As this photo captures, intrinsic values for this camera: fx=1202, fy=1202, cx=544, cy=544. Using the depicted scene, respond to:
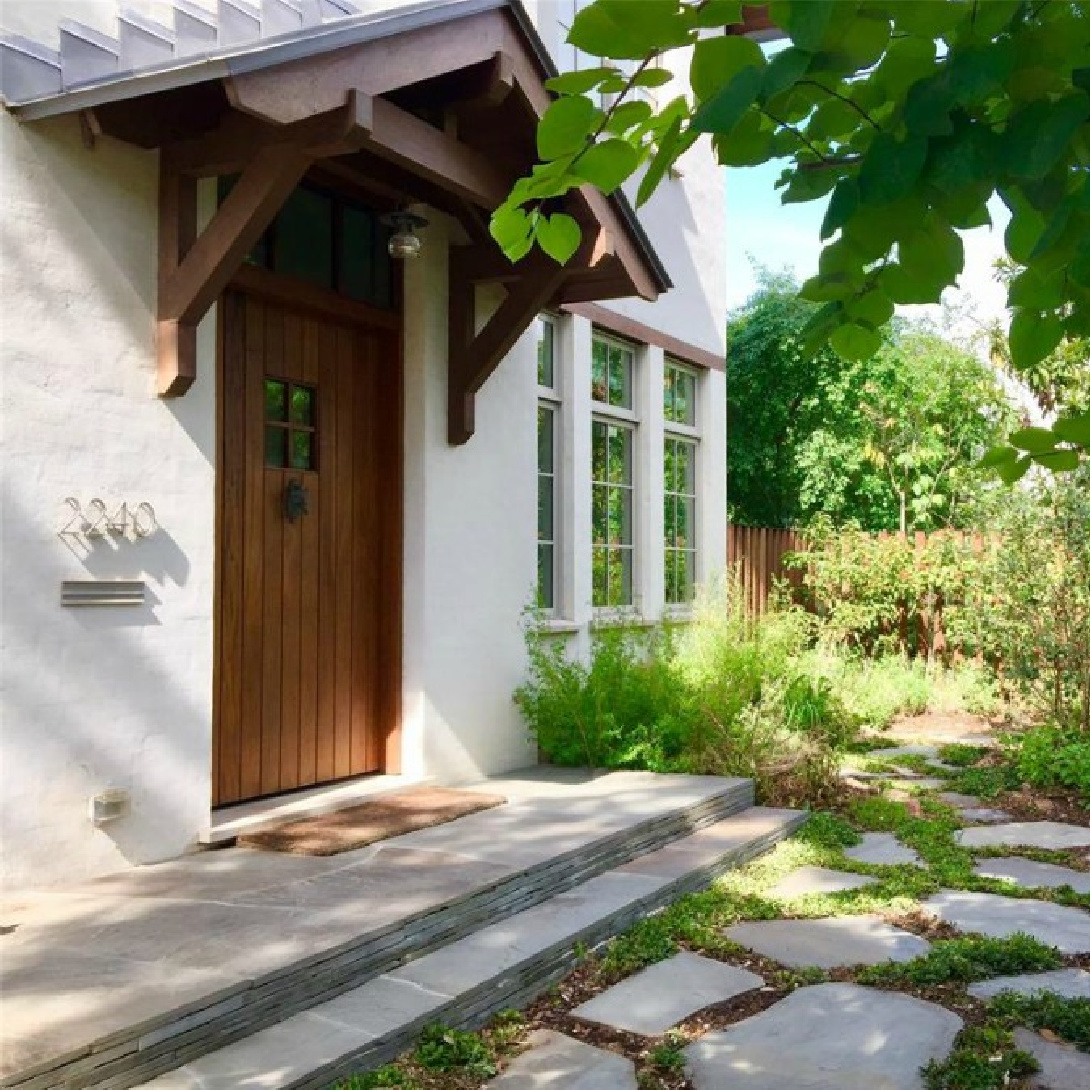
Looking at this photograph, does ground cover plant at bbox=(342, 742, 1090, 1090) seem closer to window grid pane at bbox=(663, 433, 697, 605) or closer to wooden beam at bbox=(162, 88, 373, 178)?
wooden beam at bbox=(162, 88, 373, 178)

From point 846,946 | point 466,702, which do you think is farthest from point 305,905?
point 466,702

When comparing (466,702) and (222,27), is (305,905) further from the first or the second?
(222,27)

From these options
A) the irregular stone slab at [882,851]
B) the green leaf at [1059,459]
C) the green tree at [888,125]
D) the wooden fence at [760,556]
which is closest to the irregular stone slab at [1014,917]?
the irregular stone slab at [882,851]

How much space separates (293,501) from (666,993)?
2824 millimetres

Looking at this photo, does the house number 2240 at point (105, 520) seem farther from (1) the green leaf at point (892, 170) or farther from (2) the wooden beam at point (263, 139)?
(1) the green leaf at point (892, 170)

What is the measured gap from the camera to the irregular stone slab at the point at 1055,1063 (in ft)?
10.0

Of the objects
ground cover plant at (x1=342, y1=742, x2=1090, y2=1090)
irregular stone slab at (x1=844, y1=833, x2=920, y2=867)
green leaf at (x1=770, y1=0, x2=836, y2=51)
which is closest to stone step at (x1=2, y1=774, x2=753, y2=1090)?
ground cover plant at (x1=342, y1=742, x2=1090, y2=1090)

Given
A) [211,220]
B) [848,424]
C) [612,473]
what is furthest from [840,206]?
[848,424]

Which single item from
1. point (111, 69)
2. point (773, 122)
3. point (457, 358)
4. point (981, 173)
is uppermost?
point (111, 69)

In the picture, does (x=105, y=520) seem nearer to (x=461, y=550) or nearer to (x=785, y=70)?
(x=461, y=550)

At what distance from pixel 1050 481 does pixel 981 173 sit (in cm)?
814

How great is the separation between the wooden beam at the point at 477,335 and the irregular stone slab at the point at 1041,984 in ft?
12.0

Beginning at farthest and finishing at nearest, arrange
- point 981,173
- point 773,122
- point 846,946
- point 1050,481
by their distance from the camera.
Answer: point 1050,481 < point 846,946 < point 773,122 < point 981,173

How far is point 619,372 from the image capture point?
344 inches
